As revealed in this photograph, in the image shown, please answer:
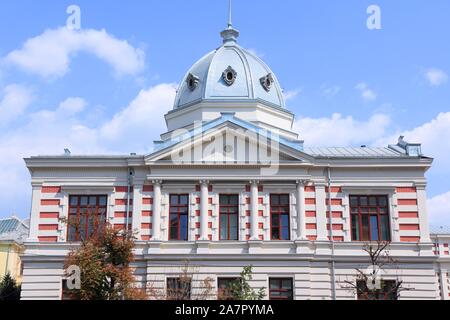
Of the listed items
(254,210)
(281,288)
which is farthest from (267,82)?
(281,288)

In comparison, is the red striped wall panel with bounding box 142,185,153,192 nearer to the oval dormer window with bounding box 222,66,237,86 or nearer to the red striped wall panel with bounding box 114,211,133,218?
the red striped wall panel with bounding box 114,211,133,218

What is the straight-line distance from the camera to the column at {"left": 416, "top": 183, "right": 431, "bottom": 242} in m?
32.4

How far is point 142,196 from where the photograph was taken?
33.0 m

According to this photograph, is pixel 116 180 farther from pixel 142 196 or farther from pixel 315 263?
pixel 315 263

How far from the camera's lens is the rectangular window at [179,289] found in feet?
91.8

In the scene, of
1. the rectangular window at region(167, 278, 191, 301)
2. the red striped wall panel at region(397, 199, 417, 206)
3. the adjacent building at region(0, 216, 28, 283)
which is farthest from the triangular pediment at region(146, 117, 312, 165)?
the adjacent building at region(0, 216, 28, 283)

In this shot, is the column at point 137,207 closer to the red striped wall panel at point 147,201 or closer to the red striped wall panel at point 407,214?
the red striped wall panel at point 147,201

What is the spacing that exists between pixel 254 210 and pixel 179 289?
6.09 metres

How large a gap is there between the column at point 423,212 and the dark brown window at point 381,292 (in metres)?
3.11

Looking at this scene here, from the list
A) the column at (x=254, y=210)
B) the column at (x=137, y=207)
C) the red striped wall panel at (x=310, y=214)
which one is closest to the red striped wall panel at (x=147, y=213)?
the column at (x=137, y=207)

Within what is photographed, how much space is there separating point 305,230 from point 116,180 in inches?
432

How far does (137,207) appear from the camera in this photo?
32.7 meters
